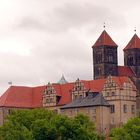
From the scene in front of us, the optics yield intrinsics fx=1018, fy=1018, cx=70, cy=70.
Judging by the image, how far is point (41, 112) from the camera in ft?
531

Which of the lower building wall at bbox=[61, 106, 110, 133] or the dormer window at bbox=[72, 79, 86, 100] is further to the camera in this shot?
the dormer window at bbox=[72, 79, 86, 100]

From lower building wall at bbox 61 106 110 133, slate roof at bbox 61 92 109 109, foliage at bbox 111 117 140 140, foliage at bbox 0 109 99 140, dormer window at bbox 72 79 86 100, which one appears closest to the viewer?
foliage at bbox 0 109 99 140

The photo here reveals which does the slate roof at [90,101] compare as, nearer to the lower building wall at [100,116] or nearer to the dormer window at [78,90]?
the lower building wall at [100,116]

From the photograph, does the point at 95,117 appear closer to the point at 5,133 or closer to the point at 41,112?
the point at 41,112

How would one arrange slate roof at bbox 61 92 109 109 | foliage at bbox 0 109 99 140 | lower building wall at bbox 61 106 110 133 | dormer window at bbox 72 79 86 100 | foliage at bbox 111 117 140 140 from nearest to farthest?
foliage at bbox 0 109 99 140 < foliage at bbox 111 117 140 140 < lower building wall at bbox 61 106 110 133 < slate roof at bbox 61 92 109 109 < dormer window at bbox 72 79 86 100

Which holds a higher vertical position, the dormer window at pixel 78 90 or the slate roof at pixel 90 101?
the dormer window at pixel 78 90

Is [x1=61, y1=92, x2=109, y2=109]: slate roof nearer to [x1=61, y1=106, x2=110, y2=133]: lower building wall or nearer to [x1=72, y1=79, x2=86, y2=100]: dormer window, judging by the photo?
[x1=61, y1=106, x2=110, y2=133]: lower building wall

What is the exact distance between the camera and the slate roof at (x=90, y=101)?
611ft

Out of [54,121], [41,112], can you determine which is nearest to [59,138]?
[54,121]

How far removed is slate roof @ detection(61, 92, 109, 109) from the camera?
186 m

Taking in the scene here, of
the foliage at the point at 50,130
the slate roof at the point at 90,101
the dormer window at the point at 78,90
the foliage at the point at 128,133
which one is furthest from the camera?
the dormer window at the point at 78,90

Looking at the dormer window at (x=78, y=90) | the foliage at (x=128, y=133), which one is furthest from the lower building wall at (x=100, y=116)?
the foliage at (x=128, y=133)

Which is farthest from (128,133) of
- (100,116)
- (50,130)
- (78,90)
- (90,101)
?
(78,90)

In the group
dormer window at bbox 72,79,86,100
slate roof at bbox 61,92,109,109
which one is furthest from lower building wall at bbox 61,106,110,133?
dormer window at bbox 72,79,86,100
